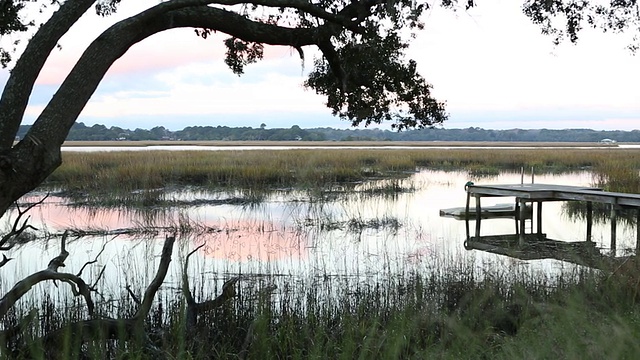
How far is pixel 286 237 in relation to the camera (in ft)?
45.0

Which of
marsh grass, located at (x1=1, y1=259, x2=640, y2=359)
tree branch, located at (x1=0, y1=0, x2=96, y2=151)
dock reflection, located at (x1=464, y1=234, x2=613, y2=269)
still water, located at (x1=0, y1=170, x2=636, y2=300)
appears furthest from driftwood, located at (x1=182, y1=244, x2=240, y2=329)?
dock reflection, located at (x1=464, y1=234, x2=613, y2=269)

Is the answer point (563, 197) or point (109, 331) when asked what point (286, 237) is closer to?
point (563, 197)

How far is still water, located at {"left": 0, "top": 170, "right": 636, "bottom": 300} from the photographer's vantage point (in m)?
9.95

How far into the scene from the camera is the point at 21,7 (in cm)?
758

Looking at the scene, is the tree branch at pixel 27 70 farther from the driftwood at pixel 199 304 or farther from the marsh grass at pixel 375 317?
the driftwood at pixel 199 304

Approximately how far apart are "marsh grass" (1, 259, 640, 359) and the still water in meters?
0.89

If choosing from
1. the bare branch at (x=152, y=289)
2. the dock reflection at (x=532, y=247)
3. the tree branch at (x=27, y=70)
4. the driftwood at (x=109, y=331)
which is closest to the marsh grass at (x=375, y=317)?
the driftwood at (x=109, y=331)

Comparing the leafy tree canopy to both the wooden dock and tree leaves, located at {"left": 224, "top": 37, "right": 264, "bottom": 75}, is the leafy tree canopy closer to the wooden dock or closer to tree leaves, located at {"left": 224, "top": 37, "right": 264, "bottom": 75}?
tree leaves, located at {"left": 224, "top": 37, "right": 264, "bottom": 75}

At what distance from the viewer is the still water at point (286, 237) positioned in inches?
392

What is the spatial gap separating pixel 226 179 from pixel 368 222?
9496mm

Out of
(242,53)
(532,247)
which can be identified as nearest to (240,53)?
(242,53)

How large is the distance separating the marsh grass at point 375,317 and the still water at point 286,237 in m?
0.89

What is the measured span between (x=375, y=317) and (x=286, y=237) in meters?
7.41

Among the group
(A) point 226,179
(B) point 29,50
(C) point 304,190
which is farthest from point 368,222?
(B) point 29,50
